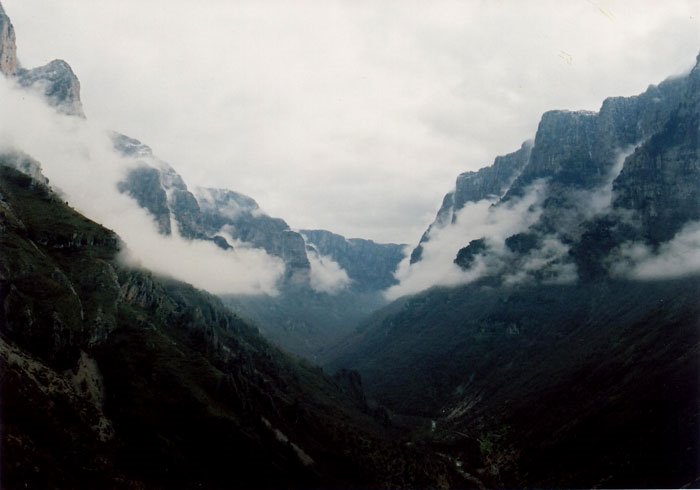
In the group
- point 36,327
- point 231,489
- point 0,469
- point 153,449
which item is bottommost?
point 231,489

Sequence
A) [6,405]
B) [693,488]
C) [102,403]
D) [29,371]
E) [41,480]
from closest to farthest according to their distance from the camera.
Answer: [41,480] < [6,405] < [29,371] < [693,488] < [102,403]

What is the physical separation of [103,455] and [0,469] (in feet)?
161

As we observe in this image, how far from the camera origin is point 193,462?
641 ft

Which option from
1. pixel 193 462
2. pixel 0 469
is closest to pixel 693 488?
pixel 193 462

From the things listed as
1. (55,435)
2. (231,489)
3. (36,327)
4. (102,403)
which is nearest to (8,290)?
(36,327)

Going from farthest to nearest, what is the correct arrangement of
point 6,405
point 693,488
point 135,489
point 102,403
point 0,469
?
point 102,403 < point 693,488 < point 135,489 < point 6,405 < point 0,469

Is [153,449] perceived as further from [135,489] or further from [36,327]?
[36,327]

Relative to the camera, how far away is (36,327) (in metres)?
194

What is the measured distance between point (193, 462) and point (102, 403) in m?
38.9

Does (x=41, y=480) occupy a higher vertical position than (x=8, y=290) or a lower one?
lower

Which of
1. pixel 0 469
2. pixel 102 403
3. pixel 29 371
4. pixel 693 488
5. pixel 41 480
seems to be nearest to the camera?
pixel 0 469

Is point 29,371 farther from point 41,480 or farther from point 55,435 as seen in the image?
point 41,480

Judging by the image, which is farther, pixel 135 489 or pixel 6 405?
pixel 135 489

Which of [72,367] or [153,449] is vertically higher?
[72,367]
